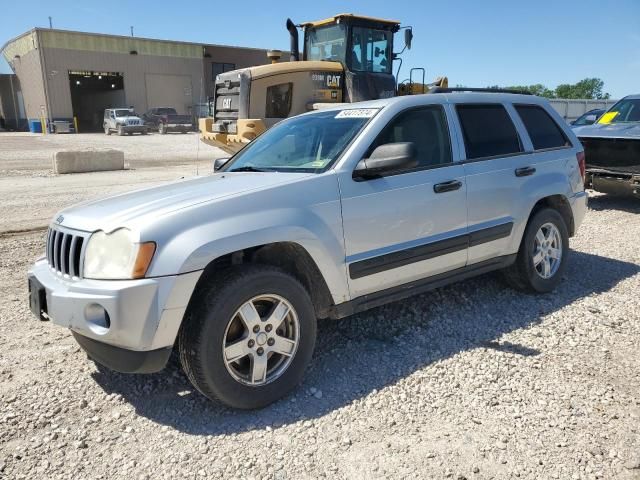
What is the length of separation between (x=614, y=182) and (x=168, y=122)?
34306 millimetres

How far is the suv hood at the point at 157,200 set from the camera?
294 cm

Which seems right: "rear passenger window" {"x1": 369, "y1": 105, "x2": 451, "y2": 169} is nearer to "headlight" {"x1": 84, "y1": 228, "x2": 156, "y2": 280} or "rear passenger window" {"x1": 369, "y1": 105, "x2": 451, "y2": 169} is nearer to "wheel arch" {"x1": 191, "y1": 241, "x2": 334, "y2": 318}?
"wheel arch" {"x1": 191, "y1": 241, "x2": 334, "y2": 318}

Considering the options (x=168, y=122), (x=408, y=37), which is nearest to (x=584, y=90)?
(x=168, y=122)

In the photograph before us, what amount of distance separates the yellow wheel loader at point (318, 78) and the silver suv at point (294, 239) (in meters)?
6.73

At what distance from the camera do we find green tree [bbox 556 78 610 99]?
68525 millimetres

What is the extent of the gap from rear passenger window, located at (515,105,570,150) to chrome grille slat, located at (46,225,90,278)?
3.88 metres

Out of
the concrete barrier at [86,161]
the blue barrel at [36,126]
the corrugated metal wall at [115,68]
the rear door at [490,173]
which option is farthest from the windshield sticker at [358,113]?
the blue barrel at [36,126]

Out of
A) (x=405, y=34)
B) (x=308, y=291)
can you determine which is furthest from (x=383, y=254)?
(x=405, y=34)

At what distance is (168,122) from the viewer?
125 ft

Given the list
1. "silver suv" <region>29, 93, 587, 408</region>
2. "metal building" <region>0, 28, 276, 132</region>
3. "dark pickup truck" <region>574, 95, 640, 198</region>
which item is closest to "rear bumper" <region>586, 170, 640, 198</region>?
"dark pickup truck" <region>574, 95, 640, 198</region>

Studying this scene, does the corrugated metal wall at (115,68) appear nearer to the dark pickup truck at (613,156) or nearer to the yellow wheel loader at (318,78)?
→ the yellow wheel loader at (318,78)

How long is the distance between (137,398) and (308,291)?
125cm

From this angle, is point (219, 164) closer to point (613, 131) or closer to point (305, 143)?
point (305, 143)

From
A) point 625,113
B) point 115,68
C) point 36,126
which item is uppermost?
point 115,68
